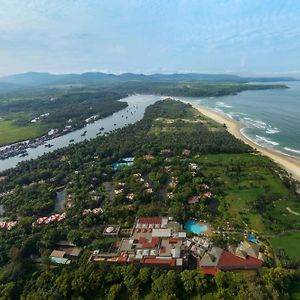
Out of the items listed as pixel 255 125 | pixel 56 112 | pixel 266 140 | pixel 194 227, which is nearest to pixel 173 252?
pixel 194 227

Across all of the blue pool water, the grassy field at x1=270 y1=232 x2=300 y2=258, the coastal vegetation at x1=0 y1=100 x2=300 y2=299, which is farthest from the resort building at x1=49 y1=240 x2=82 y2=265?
the grassy field at x1=270 y1=232 x2=300 y2=258

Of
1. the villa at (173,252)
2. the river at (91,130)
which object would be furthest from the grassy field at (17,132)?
the villa at (173,252)

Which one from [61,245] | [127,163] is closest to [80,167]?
[127,163]

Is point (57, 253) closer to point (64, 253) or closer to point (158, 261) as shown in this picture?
point (64, 253)

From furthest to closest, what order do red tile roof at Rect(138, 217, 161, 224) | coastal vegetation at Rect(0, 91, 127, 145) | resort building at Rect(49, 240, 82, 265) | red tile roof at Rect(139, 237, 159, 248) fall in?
1. coastal vegetation at Rect(0, 91, 127, 145)
2. red tile roof at Rect(138, 217, 161, 224)
3. red tile roof at Rect(139, 237, 159, 248)
4. resort building at Rect(49, 240, 82, 265)

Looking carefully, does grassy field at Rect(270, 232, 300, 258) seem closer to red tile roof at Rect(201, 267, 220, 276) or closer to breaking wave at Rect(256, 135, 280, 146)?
red tile roof at Rect(201, 267, 220, 276)

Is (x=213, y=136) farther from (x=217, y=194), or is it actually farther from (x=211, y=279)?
(x=211, y=279)
